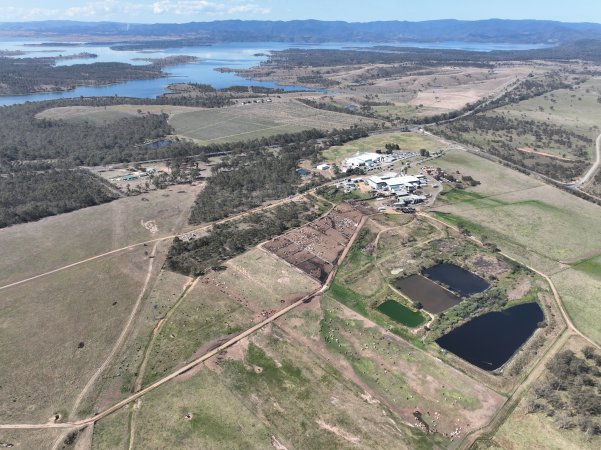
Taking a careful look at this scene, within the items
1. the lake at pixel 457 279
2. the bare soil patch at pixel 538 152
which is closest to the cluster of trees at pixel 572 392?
the lake at pixel 457 279

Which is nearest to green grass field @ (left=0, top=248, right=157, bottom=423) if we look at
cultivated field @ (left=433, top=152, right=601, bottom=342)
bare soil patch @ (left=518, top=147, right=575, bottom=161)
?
cultivated field @ (left=433, top=152, right=601, bottom=342)

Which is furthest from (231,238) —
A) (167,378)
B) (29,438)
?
(29,438)

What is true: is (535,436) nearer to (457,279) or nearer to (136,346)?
(457,279)

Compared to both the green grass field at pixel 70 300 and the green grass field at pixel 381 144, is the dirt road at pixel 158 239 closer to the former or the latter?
the green grass field at pixel 70 300

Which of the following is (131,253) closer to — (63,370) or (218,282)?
(218,282)

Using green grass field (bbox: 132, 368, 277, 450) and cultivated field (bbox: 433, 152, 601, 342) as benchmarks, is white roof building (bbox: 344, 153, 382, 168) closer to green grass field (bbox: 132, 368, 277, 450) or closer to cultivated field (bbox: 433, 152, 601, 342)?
cultivated field (bbox: 433, 152, 601, 342)

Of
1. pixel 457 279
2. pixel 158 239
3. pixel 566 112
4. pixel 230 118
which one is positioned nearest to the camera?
pixel 457 279
